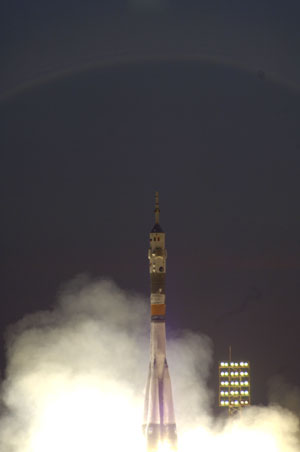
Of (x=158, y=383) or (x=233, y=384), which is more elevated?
(x=233, y=384)

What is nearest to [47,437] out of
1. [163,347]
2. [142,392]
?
[142,392]

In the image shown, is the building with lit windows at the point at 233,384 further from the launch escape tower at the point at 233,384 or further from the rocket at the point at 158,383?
the rocket at the point at 158,383

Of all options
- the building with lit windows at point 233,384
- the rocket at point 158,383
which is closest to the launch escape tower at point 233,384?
the building with lit windows at point 233,384

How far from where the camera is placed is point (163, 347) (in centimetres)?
7125

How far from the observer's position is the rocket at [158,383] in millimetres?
70562

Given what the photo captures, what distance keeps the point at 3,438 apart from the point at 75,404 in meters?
6.28

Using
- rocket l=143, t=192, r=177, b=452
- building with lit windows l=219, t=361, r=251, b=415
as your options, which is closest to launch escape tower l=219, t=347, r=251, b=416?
building with lit windows l=219, t=361, r=251, b=415

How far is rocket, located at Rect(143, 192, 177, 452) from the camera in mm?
70562

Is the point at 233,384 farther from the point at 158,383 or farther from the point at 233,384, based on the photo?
the point at 158,383

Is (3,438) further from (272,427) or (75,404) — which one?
(272,427)

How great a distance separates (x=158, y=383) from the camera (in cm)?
7119

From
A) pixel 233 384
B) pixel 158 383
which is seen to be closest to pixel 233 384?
pixel 233 384

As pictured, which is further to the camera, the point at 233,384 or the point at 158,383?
the point at 233,384

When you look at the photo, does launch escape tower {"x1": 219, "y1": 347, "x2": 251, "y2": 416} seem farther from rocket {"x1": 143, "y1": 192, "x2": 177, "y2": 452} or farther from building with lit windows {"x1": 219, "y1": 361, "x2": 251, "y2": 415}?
rocket {"x1": 143, "y1": 192, "x2": 177, "y2": 452}
